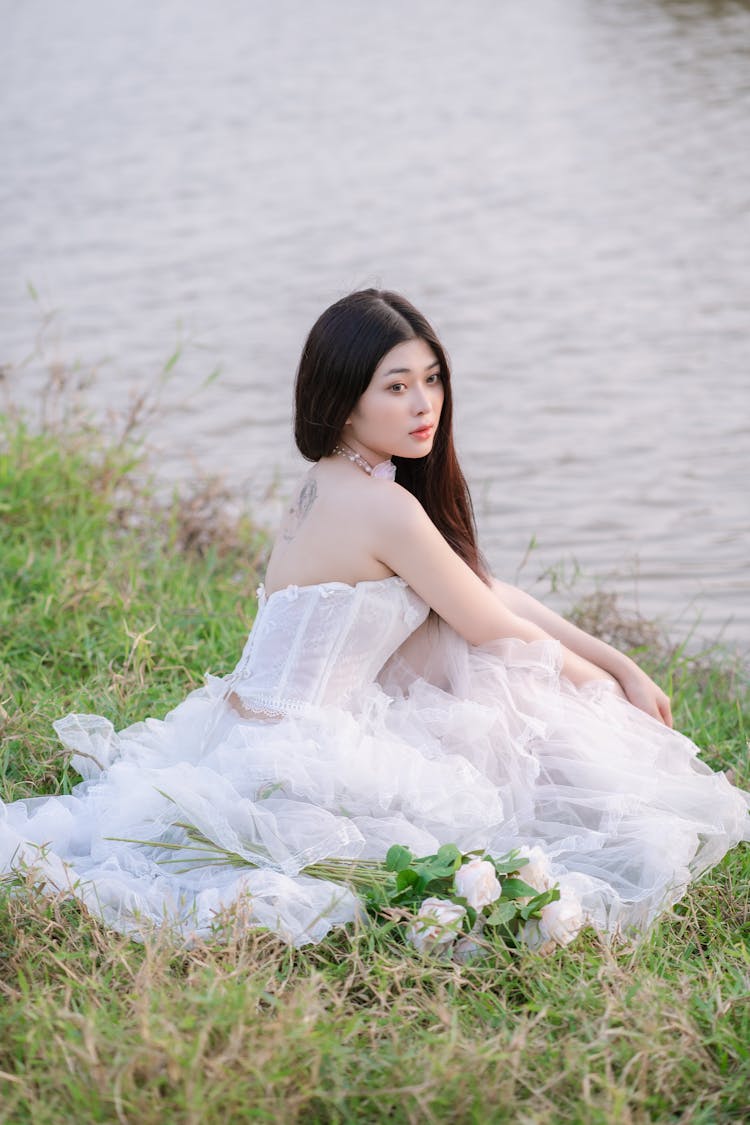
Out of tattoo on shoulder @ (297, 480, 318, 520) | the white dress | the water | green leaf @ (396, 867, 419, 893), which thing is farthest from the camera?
the water

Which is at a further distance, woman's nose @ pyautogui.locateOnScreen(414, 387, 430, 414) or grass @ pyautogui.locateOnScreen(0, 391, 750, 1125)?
woman's nose @ pyautogui.locateOnScreen(414, 387, 430, 414)

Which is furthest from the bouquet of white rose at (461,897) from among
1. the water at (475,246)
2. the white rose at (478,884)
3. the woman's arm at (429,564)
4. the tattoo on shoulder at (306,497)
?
the water at (475,246)

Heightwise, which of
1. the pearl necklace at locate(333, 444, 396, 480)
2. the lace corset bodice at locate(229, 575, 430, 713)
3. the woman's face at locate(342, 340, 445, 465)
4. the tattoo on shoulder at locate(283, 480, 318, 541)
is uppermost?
the woman's face at locate(342, 340, 445, 465)

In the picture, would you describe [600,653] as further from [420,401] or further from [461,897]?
[461,897]

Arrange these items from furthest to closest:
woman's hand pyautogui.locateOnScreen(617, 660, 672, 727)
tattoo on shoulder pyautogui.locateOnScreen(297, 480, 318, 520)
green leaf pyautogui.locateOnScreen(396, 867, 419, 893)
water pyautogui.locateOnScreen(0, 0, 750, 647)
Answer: water pyautogui.locateOnScreen(0, 0, 750, 647) → woman's hand pyautogui.locateOnScreen(617, 660, 672, 727) → tattoo on shoulder pyautogui.locateOnScreen(297, 480, 318, 520) → green leaf pyautogui.locateOnScreen(396, 867, 419, 893)

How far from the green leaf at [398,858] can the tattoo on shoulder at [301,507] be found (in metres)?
0.81

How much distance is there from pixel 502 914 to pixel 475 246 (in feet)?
23.5

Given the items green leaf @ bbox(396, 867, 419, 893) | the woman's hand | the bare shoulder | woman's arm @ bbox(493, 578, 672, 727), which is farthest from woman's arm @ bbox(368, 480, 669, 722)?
green leaf @ bbox(396, 867, 419, 893)

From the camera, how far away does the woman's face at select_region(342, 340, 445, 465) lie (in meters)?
2.97

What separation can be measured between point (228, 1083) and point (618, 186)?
905cm

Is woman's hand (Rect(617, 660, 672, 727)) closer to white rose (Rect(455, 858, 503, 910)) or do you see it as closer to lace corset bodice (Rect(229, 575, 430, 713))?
lace corset bodice (Rect(229, 575, 430, 713))

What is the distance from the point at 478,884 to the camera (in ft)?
7.98

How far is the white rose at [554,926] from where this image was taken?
96.3 inches

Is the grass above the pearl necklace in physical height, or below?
below
